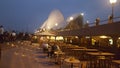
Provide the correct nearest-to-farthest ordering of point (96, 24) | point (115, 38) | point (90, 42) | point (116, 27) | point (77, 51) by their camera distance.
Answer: point (116, 27) → point (115, 38) → point (77, 51) → point (96, 24) → point (90, 42)

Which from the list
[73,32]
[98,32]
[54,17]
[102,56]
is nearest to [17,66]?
[102,56]

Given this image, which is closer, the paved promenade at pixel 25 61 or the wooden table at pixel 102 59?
the wooden table at pixel 102 59

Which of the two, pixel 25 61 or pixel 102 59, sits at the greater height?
pixel 102 59

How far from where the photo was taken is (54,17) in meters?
117

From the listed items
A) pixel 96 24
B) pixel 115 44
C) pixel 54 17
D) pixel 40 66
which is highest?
pixel 54 17

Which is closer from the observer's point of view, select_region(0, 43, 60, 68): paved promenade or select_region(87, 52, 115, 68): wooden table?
select_region(87, 52, 115, 68): wooden table

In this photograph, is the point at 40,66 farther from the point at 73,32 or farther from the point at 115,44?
the point at 73,32

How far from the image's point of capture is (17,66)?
21.5 m

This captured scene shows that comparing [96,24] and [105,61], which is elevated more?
[96,24]

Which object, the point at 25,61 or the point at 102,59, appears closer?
the point at 102,59

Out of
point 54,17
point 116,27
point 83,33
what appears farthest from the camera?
point 54,17

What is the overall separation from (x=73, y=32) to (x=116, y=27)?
22.0 meters

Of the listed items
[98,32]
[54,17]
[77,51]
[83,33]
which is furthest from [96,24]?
[54,17]

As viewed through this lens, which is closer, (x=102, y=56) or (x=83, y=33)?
(x=102, y=56)
